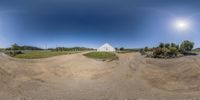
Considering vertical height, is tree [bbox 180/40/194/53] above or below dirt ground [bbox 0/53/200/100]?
above

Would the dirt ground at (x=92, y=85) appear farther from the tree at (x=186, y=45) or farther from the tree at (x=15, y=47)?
the tree at (x=186, y=45)

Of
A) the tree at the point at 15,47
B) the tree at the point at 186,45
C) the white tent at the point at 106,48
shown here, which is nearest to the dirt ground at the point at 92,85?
the tree at the point at 15,47

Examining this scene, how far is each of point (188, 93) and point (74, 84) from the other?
3613mm

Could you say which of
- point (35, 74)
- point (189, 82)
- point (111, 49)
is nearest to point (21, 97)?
point (35, 74)

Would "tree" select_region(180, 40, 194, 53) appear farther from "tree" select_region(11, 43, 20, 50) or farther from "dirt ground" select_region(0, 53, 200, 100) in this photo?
"tree" select_region(11, 43, 20, 50)

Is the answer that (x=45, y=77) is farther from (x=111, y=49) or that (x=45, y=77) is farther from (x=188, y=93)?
(x=111, y=49)

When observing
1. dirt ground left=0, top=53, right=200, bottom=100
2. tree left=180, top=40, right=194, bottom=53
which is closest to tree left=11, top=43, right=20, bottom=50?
dirt ground left=0, top=53, right=200, bottom=100

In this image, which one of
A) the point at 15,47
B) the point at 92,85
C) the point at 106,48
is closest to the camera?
the point at 92,85

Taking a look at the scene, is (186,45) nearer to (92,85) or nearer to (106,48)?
(106,48)

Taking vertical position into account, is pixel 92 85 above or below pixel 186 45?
below

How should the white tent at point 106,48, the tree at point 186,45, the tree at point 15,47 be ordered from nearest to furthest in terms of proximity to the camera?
the tree at point 15,47 < the tree at point 186,45 < the white tent at point 106,48

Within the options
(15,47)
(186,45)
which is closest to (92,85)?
(15,47)

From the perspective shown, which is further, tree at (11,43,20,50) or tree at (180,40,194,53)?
tree at (180,40,194,53)

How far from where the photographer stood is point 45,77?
7.64 metres
